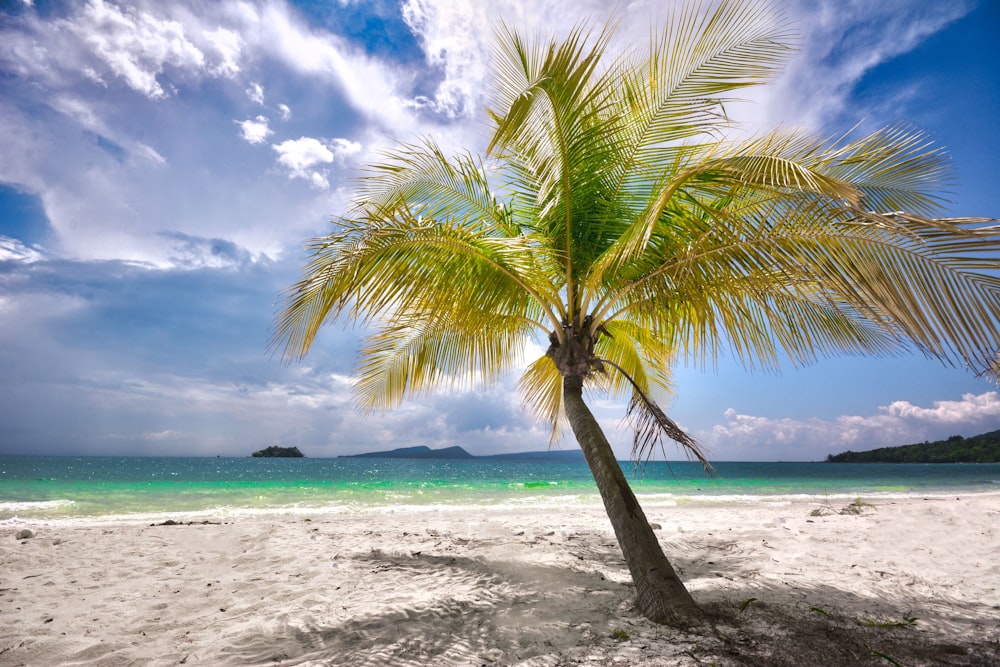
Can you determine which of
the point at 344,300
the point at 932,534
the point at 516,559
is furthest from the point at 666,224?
the point at 932,534

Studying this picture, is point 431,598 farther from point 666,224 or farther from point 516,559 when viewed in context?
point 666,224

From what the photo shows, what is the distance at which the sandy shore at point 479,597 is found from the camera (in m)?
3.14

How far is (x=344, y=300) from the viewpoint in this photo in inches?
173

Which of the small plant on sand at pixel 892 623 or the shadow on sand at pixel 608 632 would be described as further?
the small plant on sand at pixel 892 623

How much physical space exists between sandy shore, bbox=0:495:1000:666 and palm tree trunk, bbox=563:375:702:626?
0.17 m

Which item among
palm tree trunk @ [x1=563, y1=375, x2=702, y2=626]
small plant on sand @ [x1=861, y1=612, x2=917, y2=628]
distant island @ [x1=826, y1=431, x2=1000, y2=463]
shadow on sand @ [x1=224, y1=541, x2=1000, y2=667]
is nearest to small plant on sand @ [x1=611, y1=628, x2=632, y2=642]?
shadow on sand @ [x1=224, y1=541, x2=1000, y2=667]

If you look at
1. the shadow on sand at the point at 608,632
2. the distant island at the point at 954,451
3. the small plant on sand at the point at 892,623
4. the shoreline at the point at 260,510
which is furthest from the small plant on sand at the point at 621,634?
the distant island at the point at 954,451

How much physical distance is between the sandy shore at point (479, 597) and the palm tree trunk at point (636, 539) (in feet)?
0.55

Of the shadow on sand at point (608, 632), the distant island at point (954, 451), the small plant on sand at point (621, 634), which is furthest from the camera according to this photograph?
the distant island at point (954, 451)

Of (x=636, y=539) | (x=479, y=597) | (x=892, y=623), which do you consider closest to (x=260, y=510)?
(x=479, y=597)

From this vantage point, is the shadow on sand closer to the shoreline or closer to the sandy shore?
the sandy shore

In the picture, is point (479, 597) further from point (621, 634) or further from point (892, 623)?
point (892, 623)

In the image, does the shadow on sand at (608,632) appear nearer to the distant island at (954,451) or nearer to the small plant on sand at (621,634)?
the small plant on sand at (621,634)

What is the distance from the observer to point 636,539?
393 centimetres
